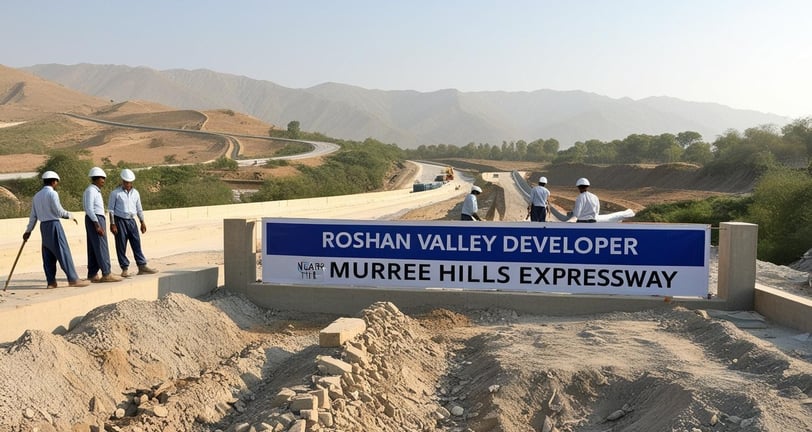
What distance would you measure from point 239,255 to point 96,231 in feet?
6.86

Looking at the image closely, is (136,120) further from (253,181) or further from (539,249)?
(539,249)

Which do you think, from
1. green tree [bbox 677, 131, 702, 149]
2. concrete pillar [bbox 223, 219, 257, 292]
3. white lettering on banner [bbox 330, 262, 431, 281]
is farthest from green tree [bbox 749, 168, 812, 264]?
green tree [bbox 677, 131, 702, 149]

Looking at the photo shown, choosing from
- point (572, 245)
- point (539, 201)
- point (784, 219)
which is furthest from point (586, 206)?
point (784, 219)

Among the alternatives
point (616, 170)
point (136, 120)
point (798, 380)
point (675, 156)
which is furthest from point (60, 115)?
point (798, 380)

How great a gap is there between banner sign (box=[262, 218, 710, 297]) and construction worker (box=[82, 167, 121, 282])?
2275 mm

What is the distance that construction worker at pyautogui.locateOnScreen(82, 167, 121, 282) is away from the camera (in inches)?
378

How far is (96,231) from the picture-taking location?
9.73m

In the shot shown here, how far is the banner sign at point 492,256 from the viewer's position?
9.70m

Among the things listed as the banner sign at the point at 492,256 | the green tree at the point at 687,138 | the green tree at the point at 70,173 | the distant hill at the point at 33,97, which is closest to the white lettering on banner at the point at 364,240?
the banner sign at the point at 492,256

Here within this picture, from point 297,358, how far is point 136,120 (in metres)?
119

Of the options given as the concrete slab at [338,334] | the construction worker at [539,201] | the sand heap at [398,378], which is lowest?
the sand heap at [398,378]

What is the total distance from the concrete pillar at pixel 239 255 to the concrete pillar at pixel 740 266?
6.93 metres

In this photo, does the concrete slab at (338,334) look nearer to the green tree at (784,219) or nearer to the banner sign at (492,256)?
the banner sign at (492,256)

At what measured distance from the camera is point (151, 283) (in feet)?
32.3
